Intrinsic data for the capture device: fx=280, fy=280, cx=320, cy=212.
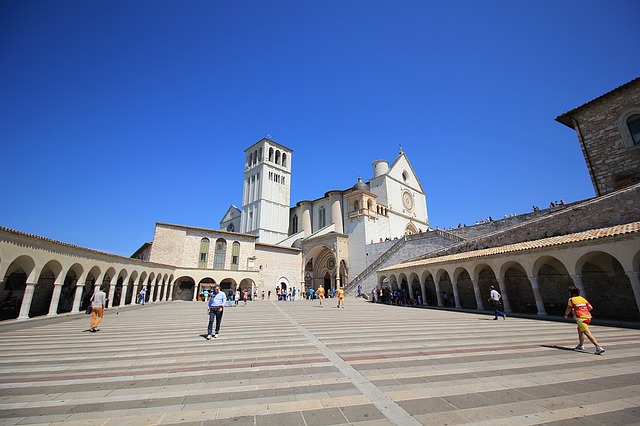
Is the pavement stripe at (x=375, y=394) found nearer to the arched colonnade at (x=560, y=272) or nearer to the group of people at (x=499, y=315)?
the group of people at (x=499, y=315)

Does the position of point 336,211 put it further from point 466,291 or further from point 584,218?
point 584,218

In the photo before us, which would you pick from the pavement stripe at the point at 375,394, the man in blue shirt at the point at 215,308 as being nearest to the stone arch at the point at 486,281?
the pavement stripe at the point at 375,394

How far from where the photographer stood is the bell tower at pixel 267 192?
4753cm

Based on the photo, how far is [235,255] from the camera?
104 ft

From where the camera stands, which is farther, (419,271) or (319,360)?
(419,271)

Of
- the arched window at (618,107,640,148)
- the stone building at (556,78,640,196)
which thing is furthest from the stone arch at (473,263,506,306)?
the arched window at (618,107,640,148)

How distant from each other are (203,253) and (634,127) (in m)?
33.7

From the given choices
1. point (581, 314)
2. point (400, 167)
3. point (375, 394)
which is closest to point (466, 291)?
point (581, 314)

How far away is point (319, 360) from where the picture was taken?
17.1ft

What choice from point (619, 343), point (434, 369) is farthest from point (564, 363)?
point (619, 343)

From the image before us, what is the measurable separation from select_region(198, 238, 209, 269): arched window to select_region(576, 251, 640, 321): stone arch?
96.7 ft

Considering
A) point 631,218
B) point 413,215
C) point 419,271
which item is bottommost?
point 419,271

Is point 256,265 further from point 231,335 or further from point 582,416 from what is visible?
point 582,416

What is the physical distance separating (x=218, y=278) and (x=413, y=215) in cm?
2974
